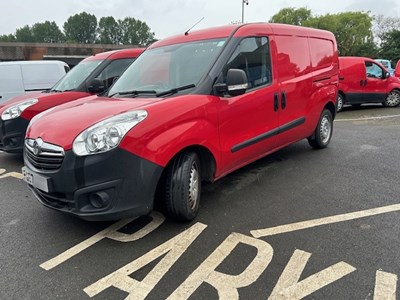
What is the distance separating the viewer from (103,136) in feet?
9.14

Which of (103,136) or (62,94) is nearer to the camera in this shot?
(103,136)

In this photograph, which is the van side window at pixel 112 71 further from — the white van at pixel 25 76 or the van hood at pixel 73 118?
the white van at pixel 25 76

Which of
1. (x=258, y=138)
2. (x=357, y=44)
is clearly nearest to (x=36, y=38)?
(x=357, y=44)

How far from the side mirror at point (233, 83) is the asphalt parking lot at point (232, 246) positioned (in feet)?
4.08

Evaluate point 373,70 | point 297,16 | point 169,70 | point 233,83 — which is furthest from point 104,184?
point 297,16

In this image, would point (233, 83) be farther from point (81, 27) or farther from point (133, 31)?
point (81, 27)

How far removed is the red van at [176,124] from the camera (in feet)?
9.18

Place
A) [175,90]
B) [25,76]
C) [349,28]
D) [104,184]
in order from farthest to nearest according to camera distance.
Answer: [349,28] < [25,76] < [175,90] < [104,184]

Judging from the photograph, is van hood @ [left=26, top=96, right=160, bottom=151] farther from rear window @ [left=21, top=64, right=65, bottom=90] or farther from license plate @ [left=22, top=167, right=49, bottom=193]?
rear window @ [left=21, top=64, right=65, bottom=90]

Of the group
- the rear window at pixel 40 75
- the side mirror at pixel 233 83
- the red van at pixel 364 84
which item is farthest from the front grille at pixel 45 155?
the red van at pixel 364 84

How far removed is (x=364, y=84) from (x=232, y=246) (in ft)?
33.8

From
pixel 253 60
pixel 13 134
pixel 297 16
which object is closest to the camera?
pixel 253 60

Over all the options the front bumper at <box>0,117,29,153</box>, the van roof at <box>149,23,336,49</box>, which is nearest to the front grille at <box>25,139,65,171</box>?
the van roof at <box>149,23,336,49</box>

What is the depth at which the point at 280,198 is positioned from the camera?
156 inches
